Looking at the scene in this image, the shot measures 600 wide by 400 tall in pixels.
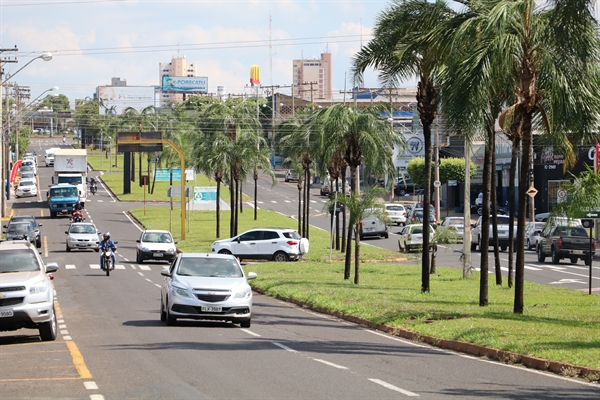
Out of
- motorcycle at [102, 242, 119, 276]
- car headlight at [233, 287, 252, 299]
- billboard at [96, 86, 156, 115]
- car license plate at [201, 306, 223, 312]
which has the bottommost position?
motorcycle at [102, 242, 119, 276]

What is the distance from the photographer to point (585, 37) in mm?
19797

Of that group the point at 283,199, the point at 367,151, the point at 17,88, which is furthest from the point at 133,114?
the point at 367,151

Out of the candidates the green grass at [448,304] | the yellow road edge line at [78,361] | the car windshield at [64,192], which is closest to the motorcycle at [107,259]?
the green grass at [448,304]

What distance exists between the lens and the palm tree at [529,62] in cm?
1995

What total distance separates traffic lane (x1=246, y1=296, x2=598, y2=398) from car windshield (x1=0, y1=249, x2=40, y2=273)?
476 cm

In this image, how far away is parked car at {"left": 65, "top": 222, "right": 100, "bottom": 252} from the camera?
50969mm

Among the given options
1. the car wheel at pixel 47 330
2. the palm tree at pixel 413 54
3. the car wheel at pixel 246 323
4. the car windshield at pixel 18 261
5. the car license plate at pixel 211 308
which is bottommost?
the car wheel at pixel 246 323

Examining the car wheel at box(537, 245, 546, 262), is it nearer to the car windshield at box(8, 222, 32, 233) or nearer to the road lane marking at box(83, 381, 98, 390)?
the car windshield at box(8, 222, 32, 233)

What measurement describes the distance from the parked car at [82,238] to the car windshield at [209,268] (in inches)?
1243

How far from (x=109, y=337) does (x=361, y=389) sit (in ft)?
25.0

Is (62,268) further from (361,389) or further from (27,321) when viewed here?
(361,389)

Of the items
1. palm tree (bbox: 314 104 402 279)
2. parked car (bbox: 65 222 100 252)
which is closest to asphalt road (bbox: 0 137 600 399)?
palm tree (bbox: 314 104 402 279)

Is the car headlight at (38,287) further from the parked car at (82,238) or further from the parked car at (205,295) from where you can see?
the parked car at (82,238)

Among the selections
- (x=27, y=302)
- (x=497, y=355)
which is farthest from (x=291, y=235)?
(x=497, y=355)
